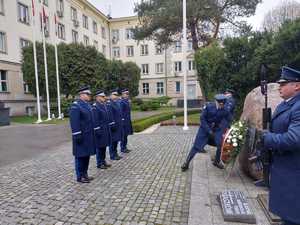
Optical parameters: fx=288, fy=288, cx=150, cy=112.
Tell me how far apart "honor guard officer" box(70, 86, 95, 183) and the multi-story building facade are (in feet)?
65.6

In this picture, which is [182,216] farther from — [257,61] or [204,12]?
[204,12]

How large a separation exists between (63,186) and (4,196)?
1055mm

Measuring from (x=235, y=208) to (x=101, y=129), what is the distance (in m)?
3.86

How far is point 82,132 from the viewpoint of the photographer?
5957mm

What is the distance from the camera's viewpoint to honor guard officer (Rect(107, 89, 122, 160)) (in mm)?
7867

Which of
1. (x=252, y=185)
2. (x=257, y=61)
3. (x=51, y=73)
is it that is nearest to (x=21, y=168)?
(x=252, y=185)

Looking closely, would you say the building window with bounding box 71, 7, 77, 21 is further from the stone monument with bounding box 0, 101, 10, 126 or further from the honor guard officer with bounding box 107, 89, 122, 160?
the honor guard officer with bounding box 107, 89, 122, 160

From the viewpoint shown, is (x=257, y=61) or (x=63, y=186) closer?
(x=63, y=186)

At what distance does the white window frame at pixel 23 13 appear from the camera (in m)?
28.5

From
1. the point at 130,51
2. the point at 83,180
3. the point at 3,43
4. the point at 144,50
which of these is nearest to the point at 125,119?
the point at 83,180

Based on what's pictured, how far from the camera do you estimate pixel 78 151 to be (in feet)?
19.1

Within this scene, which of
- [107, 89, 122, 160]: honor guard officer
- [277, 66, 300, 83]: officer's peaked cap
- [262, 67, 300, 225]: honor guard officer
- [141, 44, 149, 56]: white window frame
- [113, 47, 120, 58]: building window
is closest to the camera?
[262, 67, 300, 225]: honor guard officer

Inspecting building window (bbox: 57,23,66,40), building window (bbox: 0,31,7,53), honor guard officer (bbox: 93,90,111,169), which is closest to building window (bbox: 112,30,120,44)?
building window (bbox: 57,23,66,40)

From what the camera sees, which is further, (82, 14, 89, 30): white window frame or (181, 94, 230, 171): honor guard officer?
(82, 14, 89, 30): white window frame
